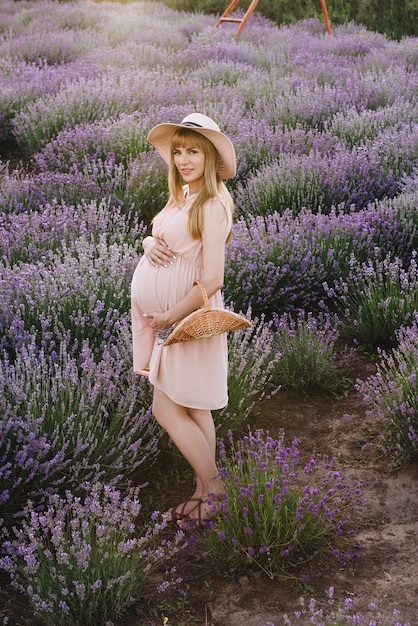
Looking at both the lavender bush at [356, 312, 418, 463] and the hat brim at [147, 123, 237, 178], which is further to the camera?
the lavender bush at [356, 312, 418, 463]

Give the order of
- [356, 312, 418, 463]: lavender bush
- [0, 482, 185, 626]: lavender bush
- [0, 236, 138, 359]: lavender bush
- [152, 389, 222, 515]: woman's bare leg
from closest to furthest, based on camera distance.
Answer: [0, 482, 185, 626]: lavender bush → [152, 389, 222, 515]: woman's bare leg → [356, 312, 418, 463]: lavender bush → [0, 236, 138, 359]: lavender bush

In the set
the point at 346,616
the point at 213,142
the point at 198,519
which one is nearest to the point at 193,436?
the point at 198,519

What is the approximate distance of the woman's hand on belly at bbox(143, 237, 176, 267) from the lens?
2654 mm

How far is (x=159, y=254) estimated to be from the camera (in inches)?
105

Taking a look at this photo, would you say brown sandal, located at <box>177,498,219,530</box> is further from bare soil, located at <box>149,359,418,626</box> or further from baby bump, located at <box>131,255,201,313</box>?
baby bump, located at <box>131,255,201,313</box>

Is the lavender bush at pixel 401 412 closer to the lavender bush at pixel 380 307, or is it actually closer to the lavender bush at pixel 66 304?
the lavender bush at pixel 380 307

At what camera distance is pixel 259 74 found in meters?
8.59

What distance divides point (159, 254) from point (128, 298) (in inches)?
49.2

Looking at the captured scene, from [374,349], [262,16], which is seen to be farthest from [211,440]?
[262,16]

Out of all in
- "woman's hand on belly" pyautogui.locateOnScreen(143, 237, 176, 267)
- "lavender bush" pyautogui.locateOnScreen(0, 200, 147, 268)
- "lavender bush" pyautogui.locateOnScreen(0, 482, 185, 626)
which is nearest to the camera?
"lavender bush" pyautogui.locateOnScreen(0, 482, 185, 626)

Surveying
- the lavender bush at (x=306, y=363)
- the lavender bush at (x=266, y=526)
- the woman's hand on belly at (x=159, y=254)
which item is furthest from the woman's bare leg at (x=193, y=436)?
the lavender bush at (x=306, y=363)

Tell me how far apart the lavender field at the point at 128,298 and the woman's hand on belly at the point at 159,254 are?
2.06 feet

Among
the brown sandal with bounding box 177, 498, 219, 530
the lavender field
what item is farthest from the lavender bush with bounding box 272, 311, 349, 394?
the brown sandal with bounding box 177, 498, 219, 530

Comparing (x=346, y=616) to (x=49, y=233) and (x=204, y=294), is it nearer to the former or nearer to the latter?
(x=204, y=294)
